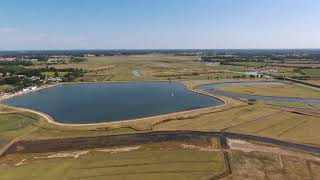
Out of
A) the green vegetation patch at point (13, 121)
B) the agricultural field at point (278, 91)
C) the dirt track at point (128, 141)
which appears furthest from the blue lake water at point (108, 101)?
the agricultural field at point (278, 91)

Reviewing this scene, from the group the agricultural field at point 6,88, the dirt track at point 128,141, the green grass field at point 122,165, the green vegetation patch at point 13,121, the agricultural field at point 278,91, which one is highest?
the agricultural field at point 6,88

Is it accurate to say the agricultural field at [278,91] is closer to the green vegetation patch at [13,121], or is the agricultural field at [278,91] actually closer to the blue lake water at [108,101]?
the blue lake water at [108,101]

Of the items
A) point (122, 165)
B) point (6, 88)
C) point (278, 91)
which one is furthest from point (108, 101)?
point (278, 91)

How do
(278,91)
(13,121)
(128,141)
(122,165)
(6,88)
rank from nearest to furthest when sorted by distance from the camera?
(122,165) → (128,141) → (13,121) → (278,91) → (6,88)

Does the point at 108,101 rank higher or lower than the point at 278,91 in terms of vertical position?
lower

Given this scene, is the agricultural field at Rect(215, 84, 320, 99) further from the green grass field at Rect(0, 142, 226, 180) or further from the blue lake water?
the green grass field at Rect(0, 142, 226, 180)

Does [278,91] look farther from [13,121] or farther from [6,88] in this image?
[6,88]

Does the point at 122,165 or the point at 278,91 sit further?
the point at 278,91

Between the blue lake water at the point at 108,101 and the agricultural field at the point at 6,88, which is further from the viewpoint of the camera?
the agricultural field at the point at 6,88
